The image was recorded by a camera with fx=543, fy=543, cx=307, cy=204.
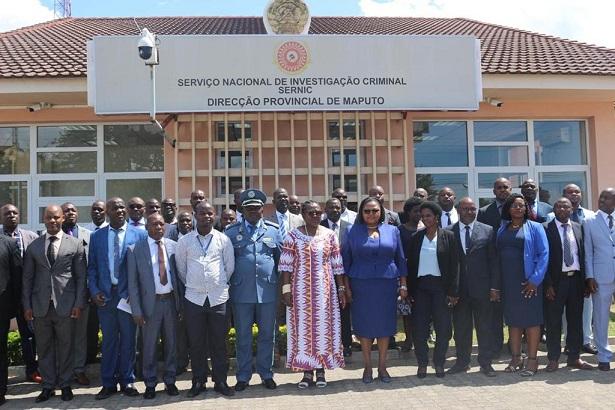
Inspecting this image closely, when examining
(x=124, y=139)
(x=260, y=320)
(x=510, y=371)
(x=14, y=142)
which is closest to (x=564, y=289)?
(x=510, y=371)

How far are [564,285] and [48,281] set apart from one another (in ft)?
16.4

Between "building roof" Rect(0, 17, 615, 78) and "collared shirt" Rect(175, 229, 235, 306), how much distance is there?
466 cm

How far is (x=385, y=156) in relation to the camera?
30.0 feet

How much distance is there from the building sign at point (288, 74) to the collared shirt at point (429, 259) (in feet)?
10.1

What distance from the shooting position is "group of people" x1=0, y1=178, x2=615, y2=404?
196 inches

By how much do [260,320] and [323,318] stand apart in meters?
0.60

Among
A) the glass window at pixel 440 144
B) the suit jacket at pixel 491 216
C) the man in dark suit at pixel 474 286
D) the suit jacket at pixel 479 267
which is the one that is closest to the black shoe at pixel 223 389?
the man in dark suit at pixel 474 286

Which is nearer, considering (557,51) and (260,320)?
(260,320)

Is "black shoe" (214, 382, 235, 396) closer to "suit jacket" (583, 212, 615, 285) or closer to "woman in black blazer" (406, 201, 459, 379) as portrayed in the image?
"woman in black blazer" (406, 201, 459, 379)

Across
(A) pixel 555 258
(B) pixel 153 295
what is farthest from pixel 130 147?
(A) pixel 555 258

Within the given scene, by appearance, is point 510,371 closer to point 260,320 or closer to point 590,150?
point 260,320

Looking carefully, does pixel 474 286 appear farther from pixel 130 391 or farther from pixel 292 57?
pixel 292 57

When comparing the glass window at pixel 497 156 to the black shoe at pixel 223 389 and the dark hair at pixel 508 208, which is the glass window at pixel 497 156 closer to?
the dark hair at pixel 508 208

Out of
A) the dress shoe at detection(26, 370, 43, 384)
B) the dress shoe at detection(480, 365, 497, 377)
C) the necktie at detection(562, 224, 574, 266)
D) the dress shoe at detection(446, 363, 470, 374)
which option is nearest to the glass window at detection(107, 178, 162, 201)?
the dress shoe at detection(26, 370, 43, 384)
